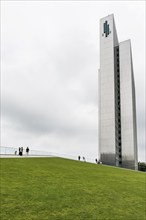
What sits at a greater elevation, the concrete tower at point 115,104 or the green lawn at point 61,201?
the concrete tower at point 115,104

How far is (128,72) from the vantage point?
78.8 meters

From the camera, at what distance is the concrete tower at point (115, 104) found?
237 ft

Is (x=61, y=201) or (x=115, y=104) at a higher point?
(x=115, y=104)

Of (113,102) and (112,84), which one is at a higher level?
(112,84)

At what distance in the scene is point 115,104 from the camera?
76.6m

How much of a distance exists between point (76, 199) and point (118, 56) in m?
76.4

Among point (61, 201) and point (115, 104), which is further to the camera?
point (115, 104)

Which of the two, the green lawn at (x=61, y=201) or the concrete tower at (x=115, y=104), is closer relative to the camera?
the green lawn at (x=61, y=201)

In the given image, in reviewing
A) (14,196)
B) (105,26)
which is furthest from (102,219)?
(105,26)

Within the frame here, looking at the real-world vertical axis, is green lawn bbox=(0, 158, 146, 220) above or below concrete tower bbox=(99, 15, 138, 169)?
below

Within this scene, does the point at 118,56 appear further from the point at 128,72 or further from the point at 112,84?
the point at 112,84

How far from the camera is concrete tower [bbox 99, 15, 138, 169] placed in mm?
72188

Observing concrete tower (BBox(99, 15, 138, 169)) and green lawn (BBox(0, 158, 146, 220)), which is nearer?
green lawn (BBox(0, 158, 146, 220))

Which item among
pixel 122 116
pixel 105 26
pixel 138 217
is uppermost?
pixel 105 26
